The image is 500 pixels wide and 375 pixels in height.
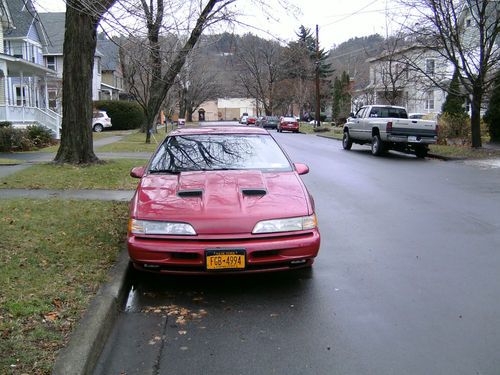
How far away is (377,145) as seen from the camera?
19.0 m

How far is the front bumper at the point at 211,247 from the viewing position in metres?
4.56

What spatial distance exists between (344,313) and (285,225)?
0.93 metres

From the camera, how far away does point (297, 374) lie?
3.35m

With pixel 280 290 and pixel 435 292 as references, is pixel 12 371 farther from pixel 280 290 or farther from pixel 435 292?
pixel 435 292

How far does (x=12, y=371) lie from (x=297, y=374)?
1.74m

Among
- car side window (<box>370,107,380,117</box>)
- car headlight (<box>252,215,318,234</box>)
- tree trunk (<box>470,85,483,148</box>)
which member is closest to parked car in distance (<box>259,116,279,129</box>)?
car side window (<box>370,107,380,117</box>)

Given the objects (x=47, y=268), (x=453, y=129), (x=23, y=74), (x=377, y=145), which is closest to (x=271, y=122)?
(x=23, y=74)

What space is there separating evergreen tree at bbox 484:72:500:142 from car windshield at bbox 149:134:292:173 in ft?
59.6

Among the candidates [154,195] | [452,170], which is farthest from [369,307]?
[452,170]

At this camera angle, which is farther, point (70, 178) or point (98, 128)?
point (98, 128)

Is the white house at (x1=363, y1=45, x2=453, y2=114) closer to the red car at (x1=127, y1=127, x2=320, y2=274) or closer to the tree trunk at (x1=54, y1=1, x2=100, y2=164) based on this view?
the tree trunk at (x1=54, y1=1, x2=100, y2=164)

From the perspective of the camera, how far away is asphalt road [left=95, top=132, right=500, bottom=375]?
353 cm

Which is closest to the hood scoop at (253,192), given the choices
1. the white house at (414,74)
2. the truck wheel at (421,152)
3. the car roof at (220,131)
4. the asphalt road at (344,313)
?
the asphalt road at (344,313)

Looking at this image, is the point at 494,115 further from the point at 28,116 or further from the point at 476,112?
the point at 28,116
